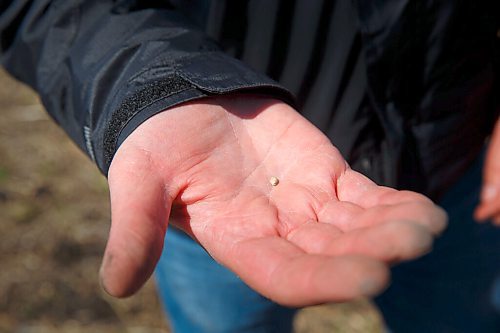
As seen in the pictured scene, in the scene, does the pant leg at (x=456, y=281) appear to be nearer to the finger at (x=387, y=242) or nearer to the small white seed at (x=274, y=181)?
the small white seed at (x=274, y=181)

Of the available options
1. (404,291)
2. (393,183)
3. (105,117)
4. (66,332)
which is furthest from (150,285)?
(105,117)

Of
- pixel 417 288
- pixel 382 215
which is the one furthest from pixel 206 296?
pixel 382 215

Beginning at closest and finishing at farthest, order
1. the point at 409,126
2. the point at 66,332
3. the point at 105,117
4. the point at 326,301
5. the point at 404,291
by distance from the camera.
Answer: the point at 326,301, the point at 105,117, the point at 409,126, the point at 404,291, the point at 66,332

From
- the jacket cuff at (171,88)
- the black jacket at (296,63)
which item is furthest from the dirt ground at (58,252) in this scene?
the jacket cuff at (171,88)

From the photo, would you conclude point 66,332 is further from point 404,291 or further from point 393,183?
point 393,183

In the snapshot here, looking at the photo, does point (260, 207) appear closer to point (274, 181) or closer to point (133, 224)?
point (274, 181)

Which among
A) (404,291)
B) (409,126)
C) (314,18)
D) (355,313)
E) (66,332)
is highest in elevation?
(314,18)

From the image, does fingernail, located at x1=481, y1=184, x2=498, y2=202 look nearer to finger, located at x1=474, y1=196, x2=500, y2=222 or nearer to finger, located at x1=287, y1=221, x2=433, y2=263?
finger, located at x1=474, y1=196, x2=500, y2=222

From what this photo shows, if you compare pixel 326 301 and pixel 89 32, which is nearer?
pixel 326 301
